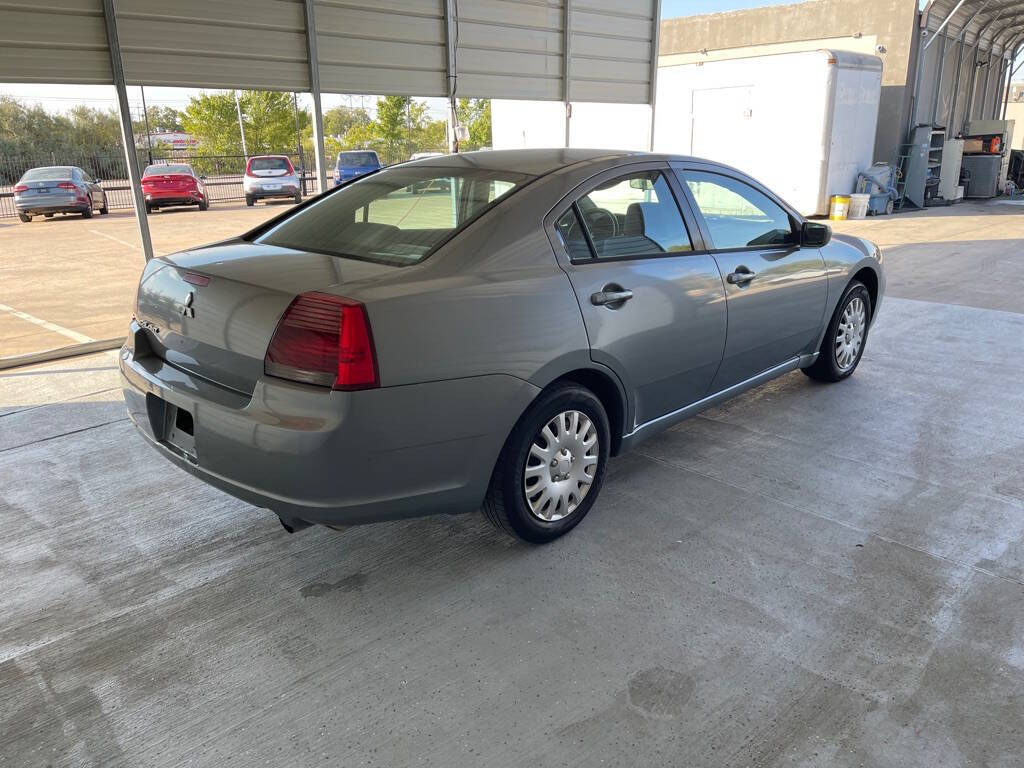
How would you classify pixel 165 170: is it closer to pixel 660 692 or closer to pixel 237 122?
pixel 237 122

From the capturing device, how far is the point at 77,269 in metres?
11.6

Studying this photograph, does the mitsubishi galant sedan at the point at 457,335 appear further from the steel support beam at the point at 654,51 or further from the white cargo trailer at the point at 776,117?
the white cargo trailer at the point at 776,117

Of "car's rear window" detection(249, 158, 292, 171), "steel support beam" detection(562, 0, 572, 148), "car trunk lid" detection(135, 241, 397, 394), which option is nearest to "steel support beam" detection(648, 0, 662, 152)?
"steel support beam" detection(562, 0, 572, 148)

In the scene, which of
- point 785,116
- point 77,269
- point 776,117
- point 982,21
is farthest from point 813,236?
point 982,21

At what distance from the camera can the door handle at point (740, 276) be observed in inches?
151

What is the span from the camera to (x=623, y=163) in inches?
140

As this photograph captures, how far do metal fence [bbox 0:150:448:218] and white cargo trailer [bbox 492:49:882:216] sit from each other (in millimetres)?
6582

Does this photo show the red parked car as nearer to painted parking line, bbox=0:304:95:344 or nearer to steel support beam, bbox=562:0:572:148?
painted parking line, bbox=0:304:95:344

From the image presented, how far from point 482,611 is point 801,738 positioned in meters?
1.13

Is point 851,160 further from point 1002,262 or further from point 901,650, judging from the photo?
point 901,650

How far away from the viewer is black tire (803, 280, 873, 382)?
4960mm

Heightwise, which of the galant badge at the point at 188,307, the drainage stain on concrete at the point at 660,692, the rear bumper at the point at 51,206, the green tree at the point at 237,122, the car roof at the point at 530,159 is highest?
the green tree at the point at 237,122

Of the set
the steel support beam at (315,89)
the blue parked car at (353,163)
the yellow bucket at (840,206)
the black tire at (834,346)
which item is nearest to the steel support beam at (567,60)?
the steel support beam at (315,89)

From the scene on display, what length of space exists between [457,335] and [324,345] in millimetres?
455
